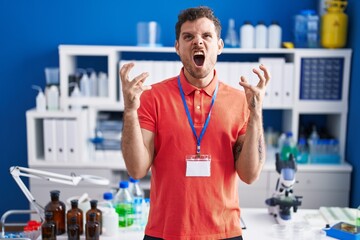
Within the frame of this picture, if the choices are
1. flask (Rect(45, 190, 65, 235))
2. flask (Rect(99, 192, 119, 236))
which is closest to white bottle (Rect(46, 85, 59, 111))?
flask (Rect(45, 190, 65, 235))

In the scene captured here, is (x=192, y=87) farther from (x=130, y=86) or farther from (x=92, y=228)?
(x=92, y=228)

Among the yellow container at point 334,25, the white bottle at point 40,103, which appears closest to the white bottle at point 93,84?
the white bottle at point 40,103

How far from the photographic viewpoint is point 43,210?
236 cm

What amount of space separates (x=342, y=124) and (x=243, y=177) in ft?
7.54

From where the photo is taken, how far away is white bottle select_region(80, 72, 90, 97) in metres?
3.78

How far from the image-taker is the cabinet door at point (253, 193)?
3670mm

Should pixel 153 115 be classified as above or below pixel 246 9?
below

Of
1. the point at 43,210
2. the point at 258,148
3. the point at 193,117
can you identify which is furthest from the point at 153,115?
the point at 43,210

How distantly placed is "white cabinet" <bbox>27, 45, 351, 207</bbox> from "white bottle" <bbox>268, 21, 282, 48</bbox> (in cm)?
8

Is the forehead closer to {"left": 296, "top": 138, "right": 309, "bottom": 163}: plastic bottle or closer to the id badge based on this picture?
the id badge

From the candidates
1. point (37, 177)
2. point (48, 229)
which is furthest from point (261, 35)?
point (48, 229)

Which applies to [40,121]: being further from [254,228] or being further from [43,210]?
[254,228]

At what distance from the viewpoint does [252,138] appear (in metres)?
1.68

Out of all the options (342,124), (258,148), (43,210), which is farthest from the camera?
(342,124)
